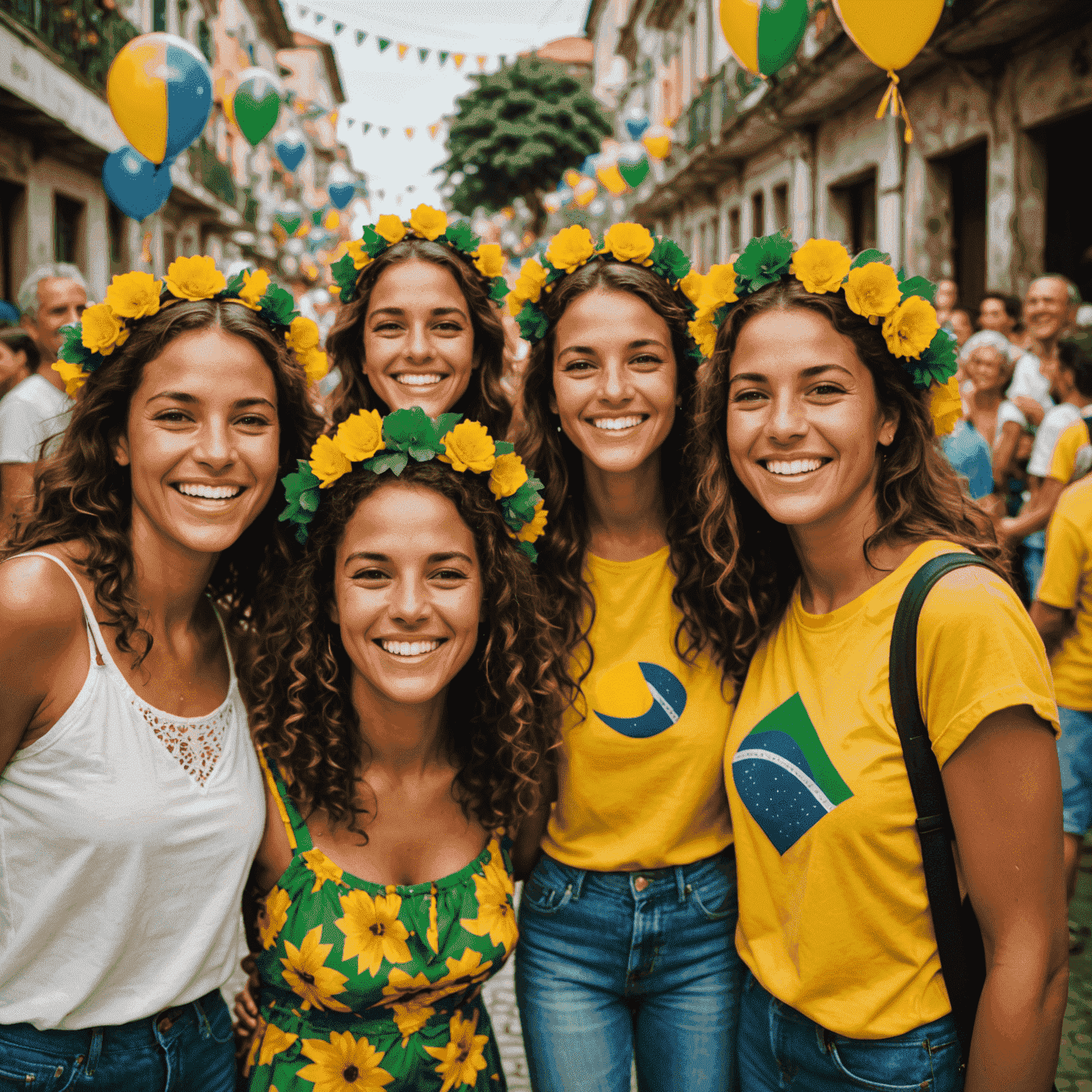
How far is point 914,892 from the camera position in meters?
1.81

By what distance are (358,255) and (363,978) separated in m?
2.23

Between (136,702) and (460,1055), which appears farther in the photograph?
(460,1055)

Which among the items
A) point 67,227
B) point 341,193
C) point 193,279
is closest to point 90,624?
point 193,279

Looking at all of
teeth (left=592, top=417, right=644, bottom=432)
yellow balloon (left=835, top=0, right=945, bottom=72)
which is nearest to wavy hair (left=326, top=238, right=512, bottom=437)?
teeth (left=592, top=417, right=644, bottom=432)

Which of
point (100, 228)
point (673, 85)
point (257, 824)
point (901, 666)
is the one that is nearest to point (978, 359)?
point (901, 666)

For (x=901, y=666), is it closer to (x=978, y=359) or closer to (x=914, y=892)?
(x=914, y=892)

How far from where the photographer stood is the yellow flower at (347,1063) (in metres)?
2.05

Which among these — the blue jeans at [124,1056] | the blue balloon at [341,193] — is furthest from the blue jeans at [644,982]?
the blue balloon at [341,193]

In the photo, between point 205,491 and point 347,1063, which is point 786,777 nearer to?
point 347,1063

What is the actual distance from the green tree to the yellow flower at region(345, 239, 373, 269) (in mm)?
34351

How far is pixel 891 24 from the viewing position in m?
5.01

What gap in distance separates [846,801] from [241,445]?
4.45ft

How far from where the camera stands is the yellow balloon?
4949mm

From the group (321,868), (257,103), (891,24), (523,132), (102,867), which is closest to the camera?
(102,867)
